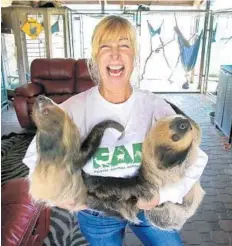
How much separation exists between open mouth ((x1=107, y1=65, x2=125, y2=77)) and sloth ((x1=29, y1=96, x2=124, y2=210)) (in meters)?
0.14

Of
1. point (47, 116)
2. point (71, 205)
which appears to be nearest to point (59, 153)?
point (47, 116)

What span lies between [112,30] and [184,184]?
1.61 feet

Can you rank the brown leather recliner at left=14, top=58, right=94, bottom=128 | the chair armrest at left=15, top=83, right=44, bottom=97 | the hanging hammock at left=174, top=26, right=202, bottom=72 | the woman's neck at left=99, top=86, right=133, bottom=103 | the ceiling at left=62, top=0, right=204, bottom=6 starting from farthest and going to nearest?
1. the ceiling at left=62, top=0, right=204, bottom=6
2. the hanging hammock at left=174, top=26, right=202, bottom=72
3. the brown leather recliner at left=14, top=58, right=94, bottom=128
4. the chair armrest at left=15, top=83, right=44, bottom=97
5. the woman's neck at left=99, top=86, right=133, bottom=103

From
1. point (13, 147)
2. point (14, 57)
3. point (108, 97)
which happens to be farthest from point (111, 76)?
point (14, 57)

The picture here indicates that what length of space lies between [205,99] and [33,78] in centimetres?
299

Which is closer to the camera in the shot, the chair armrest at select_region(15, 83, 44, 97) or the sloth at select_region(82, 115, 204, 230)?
the sloth at select_region(82, 115, 204, 230)

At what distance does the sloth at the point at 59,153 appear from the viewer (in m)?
0.71

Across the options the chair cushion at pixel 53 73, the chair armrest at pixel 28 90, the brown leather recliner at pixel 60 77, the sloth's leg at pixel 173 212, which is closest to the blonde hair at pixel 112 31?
the sloth's leg at pixel 173 212

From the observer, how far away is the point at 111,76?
895mm

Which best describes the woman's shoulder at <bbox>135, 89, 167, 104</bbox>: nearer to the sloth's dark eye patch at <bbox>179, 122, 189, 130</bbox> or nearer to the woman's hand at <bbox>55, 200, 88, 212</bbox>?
the sloth's dark eye patch at <bbox>179, 122, 189, 130</bbox>

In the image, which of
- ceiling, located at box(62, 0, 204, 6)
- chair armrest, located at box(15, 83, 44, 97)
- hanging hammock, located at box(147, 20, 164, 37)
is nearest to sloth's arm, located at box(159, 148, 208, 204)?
chair armrest, located at box(15, 83, 44, 97)

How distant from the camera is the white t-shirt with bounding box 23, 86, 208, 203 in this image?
2.78ft

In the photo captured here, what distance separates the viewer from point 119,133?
0.87 meters

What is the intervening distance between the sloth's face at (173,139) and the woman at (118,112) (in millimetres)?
116
